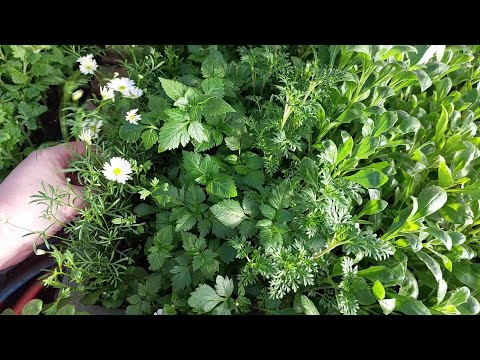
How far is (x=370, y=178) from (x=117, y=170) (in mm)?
797

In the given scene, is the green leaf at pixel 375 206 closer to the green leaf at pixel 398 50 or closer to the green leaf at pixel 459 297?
the green leaf at pixel 459 297

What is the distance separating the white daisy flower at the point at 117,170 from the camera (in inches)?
55.7

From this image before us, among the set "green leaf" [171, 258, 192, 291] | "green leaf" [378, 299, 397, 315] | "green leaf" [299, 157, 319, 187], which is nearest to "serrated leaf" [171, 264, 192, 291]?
"green leaf" [171, 258, 192, 291]

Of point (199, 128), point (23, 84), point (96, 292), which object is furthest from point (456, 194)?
point (23, 84)

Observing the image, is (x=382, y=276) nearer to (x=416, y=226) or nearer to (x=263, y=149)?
(x=416, y=226)

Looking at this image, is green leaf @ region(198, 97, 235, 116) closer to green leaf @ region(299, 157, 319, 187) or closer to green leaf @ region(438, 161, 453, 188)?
green leaf @ region(299, 157, 319, 187)

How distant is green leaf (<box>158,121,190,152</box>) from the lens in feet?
4.43

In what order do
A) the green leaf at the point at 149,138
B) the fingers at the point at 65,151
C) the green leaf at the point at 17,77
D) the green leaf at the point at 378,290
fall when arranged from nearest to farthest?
the green leaf at the point at 378,290 < the green leaf at the point at 149,138 < the fingers at the point at 65,151 < the green leaf at the point at 17,77

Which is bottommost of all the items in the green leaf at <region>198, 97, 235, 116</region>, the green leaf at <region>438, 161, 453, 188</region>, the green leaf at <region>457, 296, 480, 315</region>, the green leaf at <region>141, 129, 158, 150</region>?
the green leaf at <region>457, 296, 480, 315</region>

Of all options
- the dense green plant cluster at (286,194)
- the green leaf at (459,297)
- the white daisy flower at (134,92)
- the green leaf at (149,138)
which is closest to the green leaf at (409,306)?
the dense green plant cluster at (286,194)

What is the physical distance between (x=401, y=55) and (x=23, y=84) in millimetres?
1512

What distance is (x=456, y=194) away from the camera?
153cm

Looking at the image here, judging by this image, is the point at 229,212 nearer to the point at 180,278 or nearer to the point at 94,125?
the point at 180,278

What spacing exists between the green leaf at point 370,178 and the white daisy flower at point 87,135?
0.86 m
